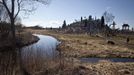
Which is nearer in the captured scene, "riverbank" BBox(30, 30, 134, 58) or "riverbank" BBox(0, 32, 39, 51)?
"riverbank" BBox(30, 30, 134, 58)

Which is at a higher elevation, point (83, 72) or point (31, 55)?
point (31, 55)

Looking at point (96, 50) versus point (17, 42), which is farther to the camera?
point (17, 42)

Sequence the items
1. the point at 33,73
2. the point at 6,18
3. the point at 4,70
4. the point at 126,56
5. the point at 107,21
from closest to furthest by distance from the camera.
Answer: the point at 4,70
the point at 33,73
the point at 126,56
the point at 6,18
the point at 107,21

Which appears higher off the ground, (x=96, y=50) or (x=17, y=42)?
(x=17, y=42)

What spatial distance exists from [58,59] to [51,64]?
0.96 m

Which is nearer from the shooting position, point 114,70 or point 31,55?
point 31,55

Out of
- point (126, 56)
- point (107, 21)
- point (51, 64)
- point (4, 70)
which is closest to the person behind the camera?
point (4, 70)

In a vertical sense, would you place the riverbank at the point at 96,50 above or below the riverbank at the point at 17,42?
below

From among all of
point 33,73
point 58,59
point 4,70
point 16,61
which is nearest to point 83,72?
point 58,59

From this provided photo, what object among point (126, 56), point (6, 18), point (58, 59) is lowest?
point (126, 56)

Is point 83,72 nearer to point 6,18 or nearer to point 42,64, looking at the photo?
point 42,64

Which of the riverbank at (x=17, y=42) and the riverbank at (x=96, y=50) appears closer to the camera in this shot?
the riverbank at (x=96, y=50)

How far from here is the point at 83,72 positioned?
16.1 m

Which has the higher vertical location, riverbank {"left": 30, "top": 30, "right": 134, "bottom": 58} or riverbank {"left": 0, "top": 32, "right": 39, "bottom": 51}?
riverbank {"left": 0, "top": 32, "right": 39, "bottom": 51}
